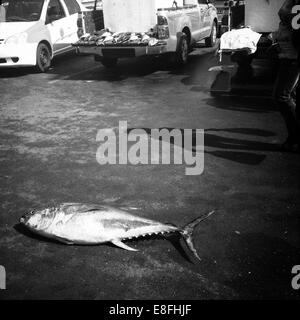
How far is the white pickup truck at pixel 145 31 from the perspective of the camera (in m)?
9.80

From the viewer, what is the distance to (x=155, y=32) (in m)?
9.97

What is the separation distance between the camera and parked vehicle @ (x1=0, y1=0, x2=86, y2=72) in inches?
422

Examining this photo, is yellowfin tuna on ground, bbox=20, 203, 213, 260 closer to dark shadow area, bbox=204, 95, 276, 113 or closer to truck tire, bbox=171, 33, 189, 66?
dark shadow area, bbox=204, 95, 276, 113

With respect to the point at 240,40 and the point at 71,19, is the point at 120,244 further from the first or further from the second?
the point at 71,19

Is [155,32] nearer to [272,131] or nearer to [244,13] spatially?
[244,13]

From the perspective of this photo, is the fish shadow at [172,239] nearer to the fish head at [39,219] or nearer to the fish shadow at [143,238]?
the fish shadow at [143,238]

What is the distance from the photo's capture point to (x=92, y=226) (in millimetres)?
3281

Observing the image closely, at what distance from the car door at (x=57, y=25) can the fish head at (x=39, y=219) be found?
9.58m

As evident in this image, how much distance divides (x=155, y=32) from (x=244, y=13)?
2.32 meters

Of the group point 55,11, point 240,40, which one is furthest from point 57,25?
point 240,40

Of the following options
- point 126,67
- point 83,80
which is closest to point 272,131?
point 83,80

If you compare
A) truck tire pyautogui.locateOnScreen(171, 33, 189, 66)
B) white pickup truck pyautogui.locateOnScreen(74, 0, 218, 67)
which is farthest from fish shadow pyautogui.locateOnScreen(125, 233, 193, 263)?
truck tire pyautogui.locateOnScreen(171, 33, 189, 66)

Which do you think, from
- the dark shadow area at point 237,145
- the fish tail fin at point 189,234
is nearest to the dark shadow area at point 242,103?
the dark shadow area at point 237,145

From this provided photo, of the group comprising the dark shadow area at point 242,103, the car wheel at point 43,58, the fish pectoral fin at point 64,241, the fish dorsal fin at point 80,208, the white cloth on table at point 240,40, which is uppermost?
the white cloth on table at point 240,40
